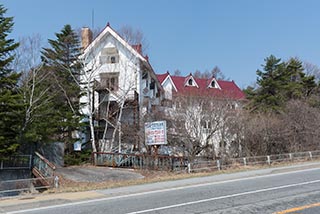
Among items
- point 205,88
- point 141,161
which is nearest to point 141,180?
point 141,161

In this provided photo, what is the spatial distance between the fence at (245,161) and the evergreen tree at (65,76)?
1168cm

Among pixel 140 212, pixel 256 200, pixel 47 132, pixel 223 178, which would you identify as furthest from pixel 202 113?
pixel 140 212

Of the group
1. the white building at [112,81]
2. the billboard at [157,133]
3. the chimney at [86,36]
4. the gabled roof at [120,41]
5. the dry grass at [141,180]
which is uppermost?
the chimney at [86,36]

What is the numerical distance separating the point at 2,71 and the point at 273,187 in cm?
1686

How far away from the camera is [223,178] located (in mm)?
14117

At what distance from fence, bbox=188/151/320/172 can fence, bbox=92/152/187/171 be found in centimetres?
123

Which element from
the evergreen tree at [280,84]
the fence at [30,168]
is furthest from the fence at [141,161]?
the evergreen tree at [280,84]

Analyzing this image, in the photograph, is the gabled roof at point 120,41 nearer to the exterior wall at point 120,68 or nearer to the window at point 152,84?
the exterior wall at point 120,68

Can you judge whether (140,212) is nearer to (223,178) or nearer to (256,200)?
(256,200)

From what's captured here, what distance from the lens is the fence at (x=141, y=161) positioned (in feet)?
65.5

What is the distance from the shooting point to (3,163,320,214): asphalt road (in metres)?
7.68

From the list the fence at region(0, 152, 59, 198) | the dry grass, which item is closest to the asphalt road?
the dry grass

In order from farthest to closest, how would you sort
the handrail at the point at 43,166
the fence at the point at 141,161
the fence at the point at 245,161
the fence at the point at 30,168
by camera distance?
the fence at the point at 141,161
the fence at the point at 245,161
the handrail at the point at 43,166
the fence at the point at 30,168

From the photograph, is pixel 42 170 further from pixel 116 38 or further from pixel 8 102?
pixel 116 38
